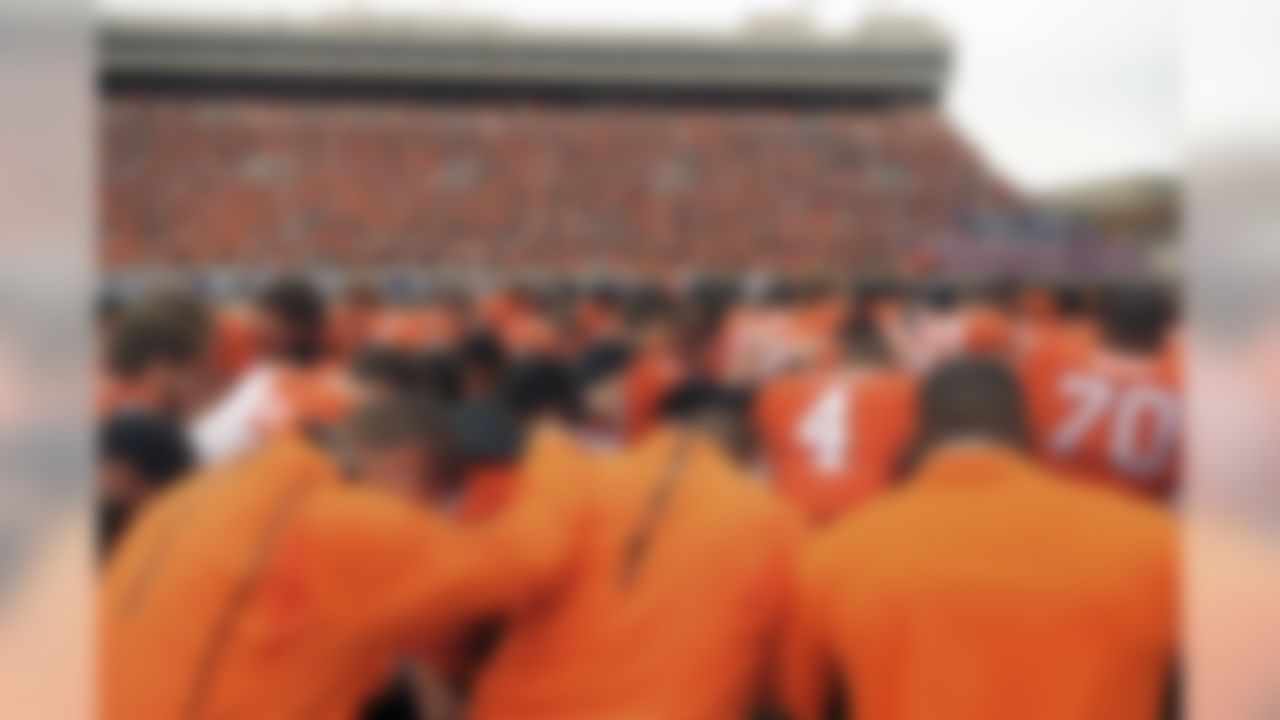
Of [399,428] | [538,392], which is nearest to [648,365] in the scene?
[538,392]

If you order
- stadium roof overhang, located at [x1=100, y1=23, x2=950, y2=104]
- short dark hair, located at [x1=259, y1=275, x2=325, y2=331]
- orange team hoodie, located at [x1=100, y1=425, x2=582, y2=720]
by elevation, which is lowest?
orange team hoodie, located at [x1=100, y1=425, x2=582, y2=720]

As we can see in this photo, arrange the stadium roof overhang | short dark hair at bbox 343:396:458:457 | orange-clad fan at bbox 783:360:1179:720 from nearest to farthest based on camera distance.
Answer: the stadium roof overhang < orange-clad fan at bbox 783:360:1179:720 < short dark hair at bbox 343:396:458:457

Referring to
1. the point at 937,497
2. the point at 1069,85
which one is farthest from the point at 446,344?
the point at 1069,85

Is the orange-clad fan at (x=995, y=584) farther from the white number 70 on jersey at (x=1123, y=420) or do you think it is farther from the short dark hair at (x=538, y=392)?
the short dark hair at (x=538, y=392)

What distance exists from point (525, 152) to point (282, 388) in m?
0.30

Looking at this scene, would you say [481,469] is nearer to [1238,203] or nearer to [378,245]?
[378,245]

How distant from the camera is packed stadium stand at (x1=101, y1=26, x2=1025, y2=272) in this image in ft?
3.64

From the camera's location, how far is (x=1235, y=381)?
1.01 meters

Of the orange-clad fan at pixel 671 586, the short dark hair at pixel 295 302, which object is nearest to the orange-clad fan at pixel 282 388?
the short dark hair at pixel 295 302

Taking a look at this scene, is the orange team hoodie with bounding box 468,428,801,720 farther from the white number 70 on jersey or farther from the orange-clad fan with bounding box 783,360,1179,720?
the white number 70 on jersey

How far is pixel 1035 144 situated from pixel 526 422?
1.61ft

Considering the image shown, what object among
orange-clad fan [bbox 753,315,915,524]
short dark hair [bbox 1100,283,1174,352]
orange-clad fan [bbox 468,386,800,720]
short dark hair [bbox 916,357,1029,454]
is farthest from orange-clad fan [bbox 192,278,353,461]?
short dark hair [bbox 1100,283,1174,352]

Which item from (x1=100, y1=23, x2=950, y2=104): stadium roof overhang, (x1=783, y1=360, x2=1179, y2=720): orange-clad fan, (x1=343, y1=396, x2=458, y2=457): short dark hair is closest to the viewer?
(x1=100, y1=23, x2=950, y2=104): stadium roof overhang

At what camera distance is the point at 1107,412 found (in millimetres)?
1297
